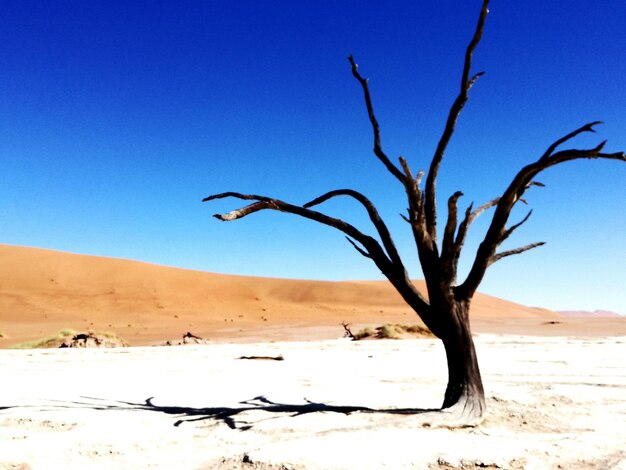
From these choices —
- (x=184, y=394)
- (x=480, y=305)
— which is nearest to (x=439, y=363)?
(x=184, y=394)

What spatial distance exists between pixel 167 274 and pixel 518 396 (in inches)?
2170

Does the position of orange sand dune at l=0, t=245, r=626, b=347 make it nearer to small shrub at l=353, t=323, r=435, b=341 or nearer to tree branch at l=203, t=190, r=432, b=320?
small shrub at l=353, t=323, r=435, b=341

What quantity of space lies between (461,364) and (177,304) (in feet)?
134

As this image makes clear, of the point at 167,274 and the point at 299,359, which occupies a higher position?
the point at 167,274

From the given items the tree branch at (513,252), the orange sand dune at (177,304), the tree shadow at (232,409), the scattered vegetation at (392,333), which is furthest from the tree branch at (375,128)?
the orange sand dune at (177,304)

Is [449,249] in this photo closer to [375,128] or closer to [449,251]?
[449,251]

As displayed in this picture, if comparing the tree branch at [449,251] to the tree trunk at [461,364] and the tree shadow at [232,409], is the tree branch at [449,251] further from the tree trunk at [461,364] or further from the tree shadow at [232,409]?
the tree shadow at [232,409]

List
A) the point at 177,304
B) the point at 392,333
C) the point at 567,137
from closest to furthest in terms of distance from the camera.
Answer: the point at 567,137, the point at 392,333, the point at 177,304

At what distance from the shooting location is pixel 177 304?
141 ft

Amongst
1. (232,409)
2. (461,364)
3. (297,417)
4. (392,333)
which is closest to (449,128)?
(461,364)

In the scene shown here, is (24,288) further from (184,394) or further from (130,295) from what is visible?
(184,394)

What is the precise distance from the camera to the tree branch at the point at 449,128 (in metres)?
4.84

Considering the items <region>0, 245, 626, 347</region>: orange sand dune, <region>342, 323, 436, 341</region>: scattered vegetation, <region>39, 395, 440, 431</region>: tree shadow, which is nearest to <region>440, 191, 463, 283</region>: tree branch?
<region>39, 395, 440, 431</region>: tree shadow

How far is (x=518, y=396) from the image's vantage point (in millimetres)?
6066
